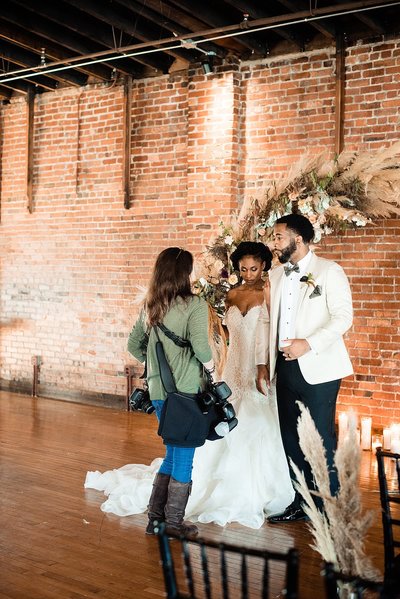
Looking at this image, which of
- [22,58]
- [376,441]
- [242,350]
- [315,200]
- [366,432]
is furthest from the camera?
[22,58]

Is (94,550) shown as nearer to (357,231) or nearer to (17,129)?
(357,231)

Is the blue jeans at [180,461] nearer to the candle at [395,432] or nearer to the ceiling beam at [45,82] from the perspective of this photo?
the candle at [395,432]

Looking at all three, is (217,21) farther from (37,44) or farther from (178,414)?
(178,414)

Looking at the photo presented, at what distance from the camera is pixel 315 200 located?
600cm

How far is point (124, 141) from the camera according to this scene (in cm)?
912

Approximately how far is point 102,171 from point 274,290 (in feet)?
16.9

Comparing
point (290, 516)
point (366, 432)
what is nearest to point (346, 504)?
point (290, 516)

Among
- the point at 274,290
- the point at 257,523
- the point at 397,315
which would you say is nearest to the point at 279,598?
the point at 257,523

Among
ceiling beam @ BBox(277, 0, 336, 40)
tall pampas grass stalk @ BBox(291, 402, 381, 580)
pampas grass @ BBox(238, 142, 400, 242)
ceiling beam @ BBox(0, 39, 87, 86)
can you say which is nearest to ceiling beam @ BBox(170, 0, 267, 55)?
ceiling beam @ BBox(277, 0, 336, 40)

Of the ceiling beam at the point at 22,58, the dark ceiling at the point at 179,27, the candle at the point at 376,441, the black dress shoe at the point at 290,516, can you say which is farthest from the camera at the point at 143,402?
the ceiling beam at the point at 22,58

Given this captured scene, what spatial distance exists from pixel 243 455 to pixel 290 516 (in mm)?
458

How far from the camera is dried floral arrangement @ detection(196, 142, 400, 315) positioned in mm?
5973

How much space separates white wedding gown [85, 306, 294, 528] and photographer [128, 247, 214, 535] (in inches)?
18.3

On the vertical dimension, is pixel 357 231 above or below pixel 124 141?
below
